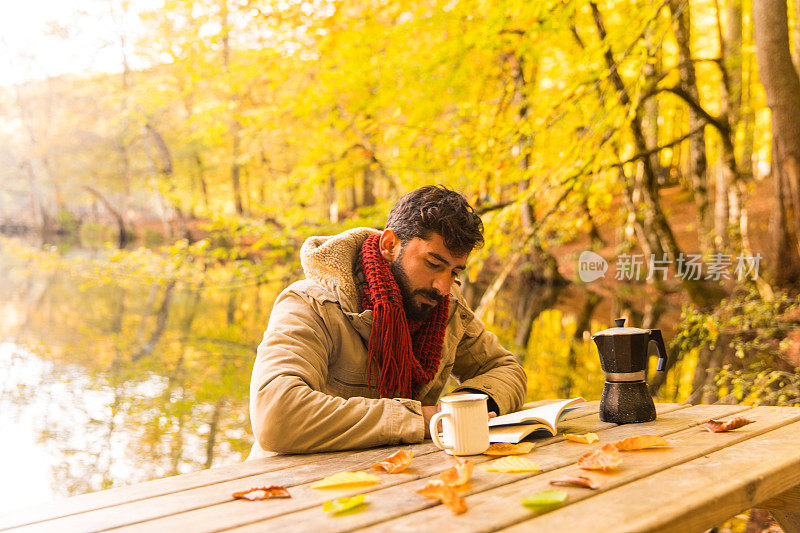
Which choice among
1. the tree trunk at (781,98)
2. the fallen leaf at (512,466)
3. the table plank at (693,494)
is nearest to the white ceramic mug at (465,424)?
the fallen leaf at (512,466)

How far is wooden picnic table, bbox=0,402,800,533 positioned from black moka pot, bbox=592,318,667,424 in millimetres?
197

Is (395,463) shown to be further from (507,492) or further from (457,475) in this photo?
(507,492)

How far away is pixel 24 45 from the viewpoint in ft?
78.6

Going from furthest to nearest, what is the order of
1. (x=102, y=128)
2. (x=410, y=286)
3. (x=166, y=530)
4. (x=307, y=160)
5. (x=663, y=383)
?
(x=102, y=128)
(x=307, y=160)
(x=663, y=383)
(x=410, y=286)
(x=166, y=530)

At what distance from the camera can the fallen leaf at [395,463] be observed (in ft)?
4.97

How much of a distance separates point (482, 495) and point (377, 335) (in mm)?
882

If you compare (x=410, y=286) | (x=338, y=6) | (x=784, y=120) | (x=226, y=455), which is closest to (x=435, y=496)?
(x=410, y=286)

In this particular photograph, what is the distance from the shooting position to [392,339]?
2145 mm

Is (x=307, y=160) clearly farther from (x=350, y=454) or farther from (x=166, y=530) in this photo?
(x=166, y=530)

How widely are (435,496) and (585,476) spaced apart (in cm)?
31

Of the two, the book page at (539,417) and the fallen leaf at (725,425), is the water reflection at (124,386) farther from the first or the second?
the fallen leaf at (725,425)

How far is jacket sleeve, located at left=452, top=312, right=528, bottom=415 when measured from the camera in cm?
223

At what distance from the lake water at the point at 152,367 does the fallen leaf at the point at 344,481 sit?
138 inches

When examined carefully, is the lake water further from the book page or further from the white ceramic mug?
the white ceramic mug
